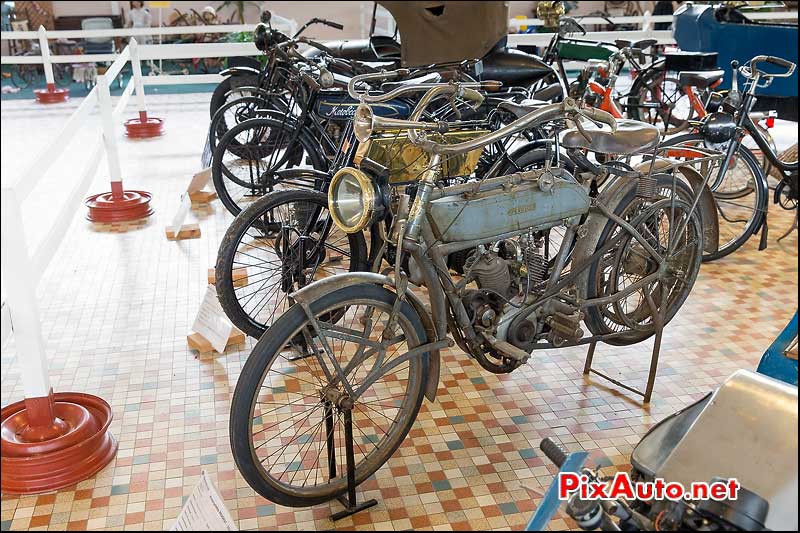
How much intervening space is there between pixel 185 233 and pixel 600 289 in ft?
10.2

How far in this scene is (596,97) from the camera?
6.62 m

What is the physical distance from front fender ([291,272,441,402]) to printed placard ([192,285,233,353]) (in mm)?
1348

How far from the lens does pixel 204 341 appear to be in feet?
12.7

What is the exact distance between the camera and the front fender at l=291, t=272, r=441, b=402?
2479 millimetres

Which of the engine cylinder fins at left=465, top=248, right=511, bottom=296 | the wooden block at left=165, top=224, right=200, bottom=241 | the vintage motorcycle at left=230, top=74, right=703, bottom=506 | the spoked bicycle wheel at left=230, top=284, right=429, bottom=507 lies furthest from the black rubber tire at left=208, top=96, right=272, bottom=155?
the engine cylinder fins at left=465, top=248, right=511, bottom=296

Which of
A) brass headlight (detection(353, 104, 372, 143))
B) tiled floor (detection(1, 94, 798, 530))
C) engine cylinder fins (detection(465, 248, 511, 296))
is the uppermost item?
brass headlight (detection(353, 104, 372, 143))

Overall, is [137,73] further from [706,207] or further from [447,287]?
[447,287]

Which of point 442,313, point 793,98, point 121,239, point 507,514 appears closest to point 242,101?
point 121,239

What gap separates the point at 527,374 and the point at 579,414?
40 centimetres

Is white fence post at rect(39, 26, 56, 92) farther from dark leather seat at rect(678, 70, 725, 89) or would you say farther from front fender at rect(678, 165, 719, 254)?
front fender at rect(678, 165, 719, 254)

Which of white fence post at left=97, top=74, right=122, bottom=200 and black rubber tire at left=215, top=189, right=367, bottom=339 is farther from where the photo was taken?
white fence post at left=97, top=74, right=122, bottom=200

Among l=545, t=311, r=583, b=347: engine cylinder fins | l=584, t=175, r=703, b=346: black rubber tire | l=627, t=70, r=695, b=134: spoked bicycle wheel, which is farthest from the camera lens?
l=627, t=70, r=695, b=134: spoked bicycle wheel

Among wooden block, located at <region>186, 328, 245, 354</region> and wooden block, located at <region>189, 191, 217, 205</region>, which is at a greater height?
wooden block, located at <region>189, 191, 217, 205</region>

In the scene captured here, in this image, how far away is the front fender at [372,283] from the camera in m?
2.48
